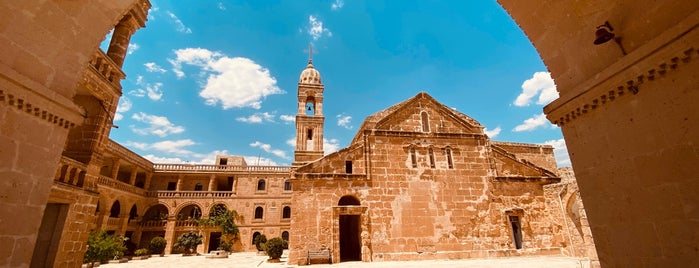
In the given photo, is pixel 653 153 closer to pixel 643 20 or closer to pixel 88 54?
pixel 643 20

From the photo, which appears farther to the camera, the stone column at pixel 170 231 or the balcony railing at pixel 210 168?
the balcony railing at pixel 210 168

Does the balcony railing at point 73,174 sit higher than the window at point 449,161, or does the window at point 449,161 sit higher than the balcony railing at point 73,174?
the window at point 449,161

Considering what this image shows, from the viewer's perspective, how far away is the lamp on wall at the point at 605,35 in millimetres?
3213

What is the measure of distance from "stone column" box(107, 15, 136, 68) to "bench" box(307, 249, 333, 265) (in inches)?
385

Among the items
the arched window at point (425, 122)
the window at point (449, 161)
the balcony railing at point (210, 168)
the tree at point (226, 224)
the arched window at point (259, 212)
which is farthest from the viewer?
the arched window at point (259, 212)

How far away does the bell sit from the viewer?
10.5ft

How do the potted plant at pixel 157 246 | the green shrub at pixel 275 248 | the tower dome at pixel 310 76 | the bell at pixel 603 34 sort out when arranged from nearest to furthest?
1. the bell at pixel 603 34
2. the green shrub at pixel 275 248
3. the potted plant at pixel 157 246
4. the tower dome at pixel 310 76

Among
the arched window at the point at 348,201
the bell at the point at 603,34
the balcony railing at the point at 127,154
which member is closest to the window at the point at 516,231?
the arched window at the point at 348,201

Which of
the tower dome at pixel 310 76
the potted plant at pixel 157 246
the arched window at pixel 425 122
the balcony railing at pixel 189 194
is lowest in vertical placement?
the potted plant at pixel 157 246

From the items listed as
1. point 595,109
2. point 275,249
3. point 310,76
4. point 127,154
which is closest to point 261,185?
point 127,154

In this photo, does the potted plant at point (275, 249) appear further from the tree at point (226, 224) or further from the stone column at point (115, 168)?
the stone column at point (115, 168)

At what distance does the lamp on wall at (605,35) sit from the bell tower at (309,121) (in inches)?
884

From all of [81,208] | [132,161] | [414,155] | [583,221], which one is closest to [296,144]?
[414,155]

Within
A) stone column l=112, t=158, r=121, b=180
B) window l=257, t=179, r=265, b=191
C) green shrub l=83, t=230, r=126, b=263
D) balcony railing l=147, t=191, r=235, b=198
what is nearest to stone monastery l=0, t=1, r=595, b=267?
green shrub l=83, t=230, r=126, b=263
